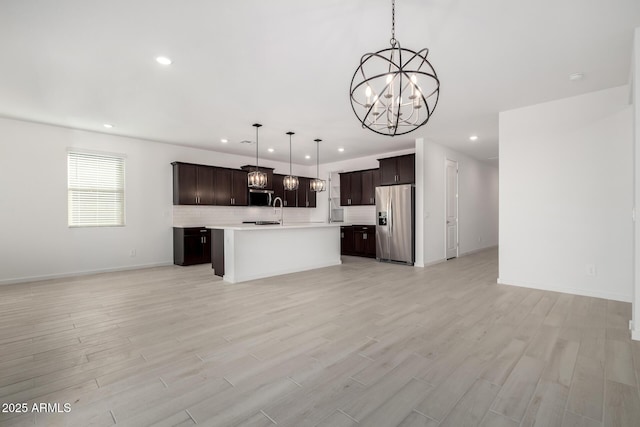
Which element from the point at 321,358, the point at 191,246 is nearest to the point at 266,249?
the point at 191,246

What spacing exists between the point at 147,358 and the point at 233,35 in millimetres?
2830

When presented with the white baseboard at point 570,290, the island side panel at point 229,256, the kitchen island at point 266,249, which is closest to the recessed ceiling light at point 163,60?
the kitchen island at point 266,249

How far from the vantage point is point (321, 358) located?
234 cm

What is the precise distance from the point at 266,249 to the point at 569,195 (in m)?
4.72

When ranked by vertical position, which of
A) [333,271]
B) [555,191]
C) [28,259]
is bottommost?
[333,271]

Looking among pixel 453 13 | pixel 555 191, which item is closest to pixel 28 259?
pixel 453 13

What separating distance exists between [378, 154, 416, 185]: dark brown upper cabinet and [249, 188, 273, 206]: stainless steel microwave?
306 centimetres

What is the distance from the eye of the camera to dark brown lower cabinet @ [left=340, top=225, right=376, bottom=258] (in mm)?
7660

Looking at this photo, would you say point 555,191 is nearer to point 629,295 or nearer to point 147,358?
point 629,295

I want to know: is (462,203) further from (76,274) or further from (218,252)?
(76,274)

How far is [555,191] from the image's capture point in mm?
4254

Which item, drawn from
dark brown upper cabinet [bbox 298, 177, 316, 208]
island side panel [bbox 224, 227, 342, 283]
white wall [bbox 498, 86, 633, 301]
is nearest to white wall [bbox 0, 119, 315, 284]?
island side panel [bbox 224, 227, 342, 283]

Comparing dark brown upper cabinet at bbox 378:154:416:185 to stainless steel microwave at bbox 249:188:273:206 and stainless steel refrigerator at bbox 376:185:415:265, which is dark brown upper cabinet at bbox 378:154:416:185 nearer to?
stainless steel refrigerator at bbox 376:185:415:265

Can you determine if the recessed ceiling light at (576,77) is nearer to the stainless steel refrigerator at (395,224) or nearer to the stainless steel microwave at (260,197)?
the stainless steel refrigerator at (395,224)
